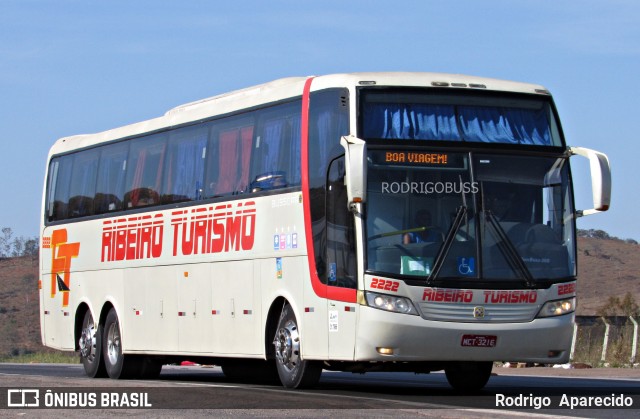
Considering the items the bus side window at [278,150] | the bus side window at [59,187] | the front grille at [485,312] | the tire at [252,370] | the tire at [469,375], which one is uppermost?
the bus side window at [59,187]

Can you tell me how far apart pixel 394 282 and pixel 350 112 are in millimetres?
2219

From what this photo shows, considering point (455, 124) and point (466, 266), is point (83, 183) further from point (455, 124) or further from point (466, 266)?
point (466, 266)

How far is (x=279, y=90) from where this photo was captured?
20.2 meters

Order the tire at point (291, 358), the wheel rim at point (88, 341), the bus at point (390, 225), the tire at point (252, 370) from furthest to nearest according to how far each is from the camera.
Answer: the wheel rim at point (88, 341) → the tire at point (252, 370) → the tire at point (291, 358) → the bus at point (390, 225)

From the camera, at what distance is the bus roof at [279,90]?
18.3 m

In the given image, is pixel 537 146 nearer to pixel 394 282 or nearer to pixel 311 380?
pixel 394 282

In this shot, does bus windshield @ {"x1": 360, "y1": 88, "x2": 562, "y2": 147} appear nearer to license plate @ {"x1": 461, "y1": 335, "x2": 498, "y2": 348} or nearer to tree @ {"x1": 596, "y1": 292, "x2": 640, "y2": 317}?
license plate @ {"x1": 461, "y1": 335, "x2": 498, "y2": 348}

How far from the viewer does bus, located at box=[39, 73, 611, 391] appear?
17.3 metres

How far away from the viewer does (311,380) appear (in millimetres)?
19062

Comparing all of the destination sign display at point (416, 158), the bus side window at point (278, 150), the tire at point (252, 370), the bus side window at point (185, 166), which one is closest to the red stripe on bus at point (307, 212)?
the bus side window at point (278, 150)

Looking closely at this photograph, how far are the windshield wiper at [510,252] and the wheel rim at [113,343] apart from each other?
31.8ft

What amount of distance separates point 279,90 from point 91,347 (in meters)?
8.06

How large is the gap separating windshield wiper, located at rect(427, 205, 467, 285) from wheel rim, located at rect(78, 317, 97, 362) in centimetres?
1043

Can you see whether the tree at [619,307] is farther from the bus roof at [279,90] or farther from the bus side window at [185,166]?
the bus side window at [185,166]
